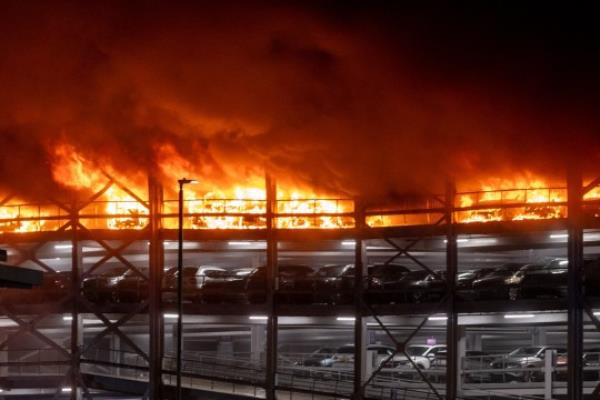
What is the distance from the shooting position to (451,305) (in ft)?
152

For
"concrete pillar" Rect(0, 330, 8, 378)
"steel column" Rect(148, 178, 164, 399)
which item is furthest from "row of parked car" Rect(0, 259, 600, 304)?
"concrete pillar" Rect(0, 330, 8, 378)

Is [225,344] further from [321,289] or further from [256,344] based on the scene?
[321,289]

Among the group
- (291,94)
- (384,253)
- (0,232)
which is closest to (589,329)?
(384,253)

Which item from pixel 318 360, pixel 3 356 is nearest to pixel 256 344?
pixel 318 360

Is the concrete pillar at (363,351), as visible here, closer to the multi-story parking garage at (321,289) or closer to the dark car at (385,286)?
the multi-story parking garage at (321,289)

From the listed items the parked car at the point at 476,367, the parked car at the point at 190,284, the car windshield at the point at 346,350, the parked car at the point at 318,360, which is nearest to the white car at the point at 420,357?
the parked car at the point at 476,367

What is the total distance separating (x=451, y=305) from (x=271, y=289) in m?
7.02

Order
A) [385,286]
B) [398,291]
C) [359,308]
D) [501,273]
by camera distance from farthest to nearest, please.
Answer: [385,286], [359,308], [398,291], [501,273]

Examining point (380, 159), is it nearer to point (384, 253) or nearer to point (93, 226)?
point (384, 253)

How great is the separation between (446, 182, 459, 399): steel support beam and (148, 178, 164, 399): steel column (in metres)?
11.3

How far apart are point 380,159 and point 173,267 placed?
31.8 feet

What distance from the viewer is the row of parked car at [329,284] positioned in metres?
45.2

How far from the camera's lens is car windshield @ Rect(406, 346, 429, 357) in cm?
5518

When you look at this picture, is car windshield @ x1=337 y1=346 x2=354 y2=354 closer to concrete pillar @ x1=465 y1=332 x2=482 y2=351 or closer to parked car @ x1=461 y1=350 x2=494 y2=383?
parked car @ x1=461 y1=350 x2=494 y2=383
